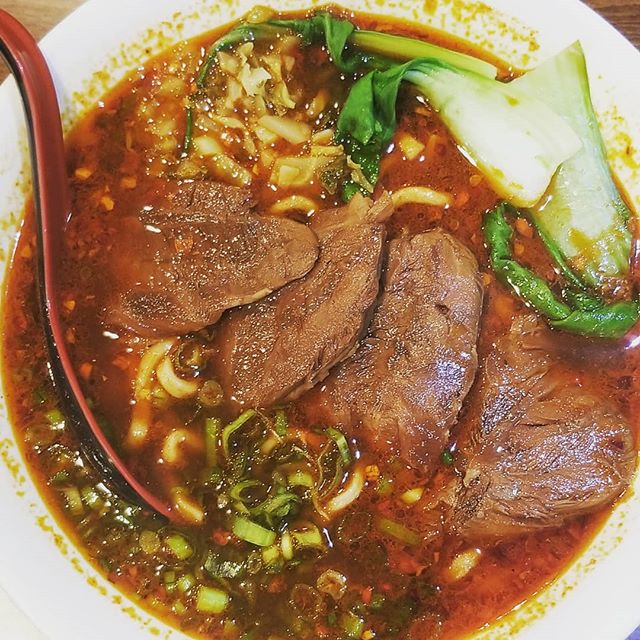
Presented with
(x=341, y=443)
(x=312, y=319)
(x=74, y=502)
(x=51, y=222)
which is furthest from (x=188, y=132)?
(x=74, y=502)

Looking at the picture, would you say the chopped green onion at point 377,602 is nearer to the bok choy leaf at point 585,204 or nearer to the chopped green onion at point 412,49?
the bok choy leaf at point 585,204

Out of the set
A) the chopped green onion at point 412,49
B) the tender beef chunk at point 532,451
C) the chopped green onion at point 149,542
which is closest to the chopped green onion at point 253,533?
the chopped green onion at point 149,542

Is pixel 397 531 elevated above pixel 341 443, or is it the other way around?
pixel 341 443

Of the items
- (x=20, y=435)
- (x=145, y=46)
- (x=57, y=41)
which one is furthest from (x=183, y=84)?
(x=20, y=435)

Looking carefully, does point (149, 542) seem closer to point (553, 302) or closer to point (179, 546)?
point (179, 546)

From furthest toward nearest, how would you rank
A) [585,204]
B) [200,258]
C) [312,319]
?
[585,204] → [200,258] → [312,319]

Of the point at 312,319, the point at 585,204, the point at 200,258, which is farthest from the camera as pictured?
the point at 585,204

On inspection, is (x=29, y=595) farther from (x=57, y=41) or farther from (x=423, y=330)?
(x=57, y=41)
